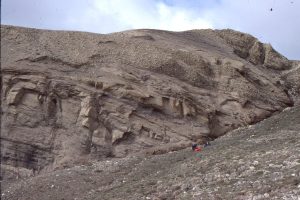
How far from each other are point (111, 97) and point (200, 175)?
25.7ft

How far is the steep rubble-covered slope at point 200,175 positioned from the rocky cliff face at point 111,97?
1412mm

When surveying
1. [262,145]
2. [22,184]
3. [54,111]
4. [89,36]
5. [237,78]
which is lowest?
[22,184]

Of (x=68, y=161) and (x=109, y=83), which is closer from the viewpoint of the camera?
(x=68, y=161)

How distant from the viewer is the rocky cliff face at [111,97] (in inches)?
875

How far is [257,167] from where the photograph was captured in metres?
16.0

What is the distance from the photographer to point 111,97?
926 inches

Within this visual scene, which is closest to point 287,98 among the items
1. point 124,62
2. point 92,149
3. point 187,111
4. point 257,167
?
point 187,111

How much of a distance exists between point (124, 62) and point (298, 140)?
32.3 ft

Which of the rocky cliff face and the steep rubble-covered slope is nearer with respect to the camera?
the steep rubble-covered slope

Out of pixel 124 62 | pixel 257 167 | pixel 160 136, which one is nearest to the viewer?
pixel 257 167

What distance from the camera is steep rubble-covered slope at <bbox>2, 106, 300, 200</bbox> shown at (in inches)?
577

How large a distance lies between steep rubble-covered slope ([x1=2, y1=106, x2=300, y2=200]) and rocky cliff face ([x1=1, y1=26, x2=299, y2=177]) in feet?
4.63

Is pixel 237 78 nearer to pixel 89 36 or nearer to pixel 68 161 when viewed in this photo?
pixel 89 36

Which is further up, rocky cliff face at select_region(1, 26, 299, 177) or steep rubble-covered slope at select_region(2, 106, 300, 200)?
rocky cliff face at select_region(1, 26, 299, 177)
